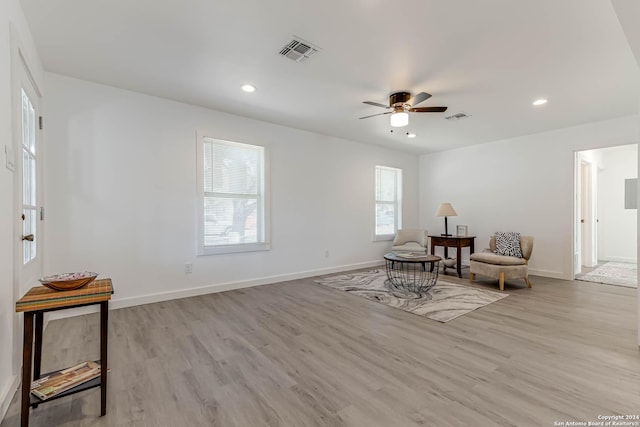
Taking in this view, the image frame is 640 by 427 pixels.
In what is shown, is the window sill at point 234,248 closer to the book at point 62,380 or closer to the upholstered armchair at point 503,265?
the book at point 62,380

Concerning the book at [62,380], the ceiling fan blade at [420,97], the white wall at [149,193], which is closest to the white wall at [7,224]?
the book at [62,380]

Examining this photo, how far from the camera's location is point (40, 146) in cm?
292

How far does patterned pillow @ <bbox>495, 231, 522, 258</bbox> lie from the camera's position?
15.4ft

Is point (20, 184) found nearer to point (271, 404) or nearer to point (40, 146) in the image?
point (40, 146)

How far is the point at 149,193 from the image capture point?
364 cm

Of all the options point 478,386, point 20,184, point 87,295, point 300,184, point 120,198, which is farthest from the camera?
point 300,184

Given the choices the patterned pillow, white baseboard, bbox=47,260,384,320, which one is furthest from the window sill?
the patterned pillow

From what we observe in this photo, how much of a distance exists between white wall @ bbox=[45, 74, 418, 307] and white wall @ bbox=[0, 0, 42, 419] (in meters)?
1.44

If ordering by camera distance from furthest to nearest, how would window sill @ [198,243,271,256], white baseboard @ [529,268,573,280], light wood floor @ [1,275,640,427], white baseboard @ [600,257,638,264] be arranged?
white baseboard @ [600,257,638,264], white baseboard @ [529,268,573,280], window sill @ [198,243,271,256], light wood floor @ [1,275,640,427]

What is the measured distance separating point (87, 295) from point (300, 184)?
12.3 feet

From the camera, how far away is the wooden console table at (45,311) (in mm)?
1402

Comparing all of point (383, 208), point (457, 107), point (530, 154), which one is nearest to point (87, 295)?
point (457, 107)

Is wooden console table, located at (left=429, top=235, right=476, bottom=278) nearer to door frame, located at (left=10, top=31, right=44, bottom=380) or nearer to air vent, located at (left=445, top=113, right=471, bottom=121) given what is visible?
air vent, located at (left=445, top=113, right=471, bottom=121)

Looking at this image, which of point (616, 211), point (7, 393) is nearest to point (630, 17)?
point (7, 393)
